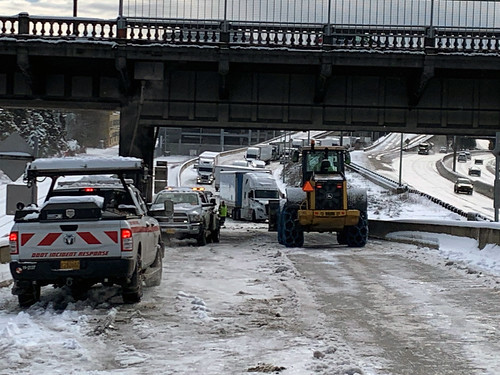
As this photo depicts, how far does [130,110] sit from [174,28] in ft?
11.6

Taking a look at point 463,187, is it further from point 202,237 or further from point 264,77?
point 202,237

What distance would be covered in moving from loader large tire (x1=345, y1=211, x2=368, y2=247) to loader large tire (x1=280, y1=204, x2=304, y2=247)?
61.5 inches

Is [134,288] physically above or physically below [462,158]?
below

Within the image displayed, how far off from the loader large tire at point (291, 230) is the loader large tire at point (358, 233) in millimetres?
1562

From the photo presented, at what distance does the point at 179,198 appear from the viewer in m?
31.9

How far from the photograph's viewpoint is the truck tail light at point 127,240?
44.2ft

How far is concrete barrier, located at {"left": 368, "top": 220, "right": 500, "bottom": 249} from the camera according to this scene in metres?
23.4

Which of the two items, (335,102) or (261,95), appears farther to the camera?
(335,102)

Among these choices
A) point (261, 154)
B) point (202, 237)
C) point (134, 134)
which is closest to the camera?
point (202, 237)

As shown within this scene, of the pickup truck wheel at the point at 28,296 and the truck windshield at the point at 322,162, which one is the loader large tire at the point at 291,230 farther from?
the pickup truck wheel at the point at 28,296

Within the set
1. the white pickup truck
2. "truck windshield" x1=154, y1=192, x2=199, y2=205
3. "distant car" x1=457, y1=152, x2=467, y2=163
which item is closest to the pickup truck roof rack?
the white pickup truck

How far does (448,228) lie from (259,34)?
35.0 feet

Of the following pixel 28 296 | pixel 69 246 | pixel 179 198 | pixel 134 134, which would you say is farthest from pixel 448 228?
pixel 28 296

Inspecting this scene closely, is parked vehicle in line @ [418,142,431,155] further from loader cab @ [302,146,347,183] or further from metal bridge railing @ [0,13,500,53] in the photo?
loader cab @ [302,146,347,183]
